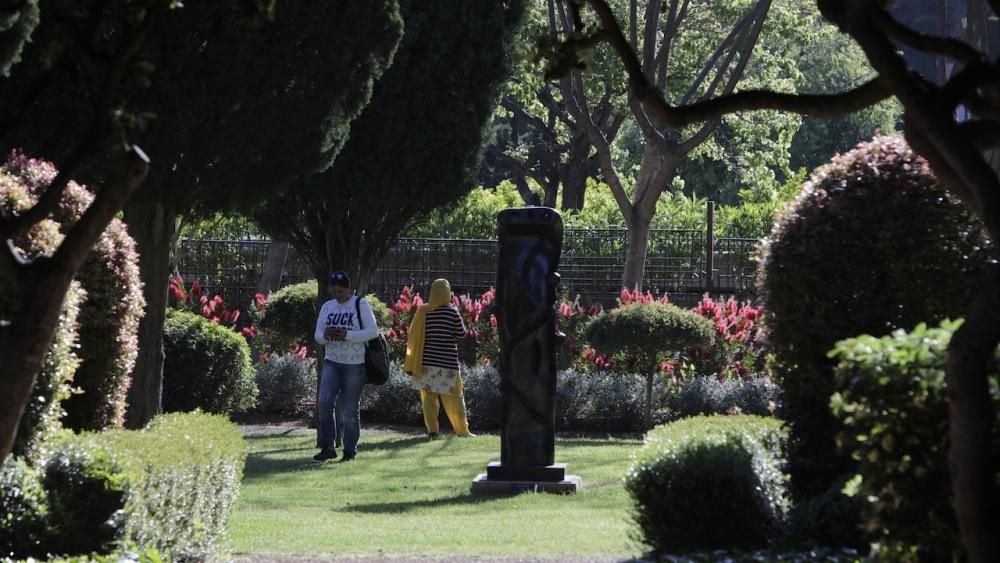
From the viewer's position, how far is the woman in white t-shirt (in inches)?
522

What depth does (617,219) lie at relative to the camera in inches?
1331

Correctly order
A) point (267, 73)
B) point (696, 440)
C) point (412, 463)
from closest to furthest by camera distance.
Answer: point (696, 440) < point (267, 73) < point (412, 463)

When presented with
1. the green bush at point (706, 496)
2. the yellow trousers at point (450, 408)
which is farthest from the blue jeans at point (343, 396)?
the green bush at point (706, 496)

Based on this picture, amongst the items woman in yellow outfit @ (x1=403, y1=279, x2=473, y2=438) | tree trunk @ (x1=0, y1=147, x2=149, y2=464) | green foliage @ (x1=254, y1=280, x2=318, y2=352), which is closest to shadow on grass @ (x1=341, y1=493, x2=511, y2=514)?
woman in yellow outfit @ (x1=403, y1=279, x2=473, y2=438)

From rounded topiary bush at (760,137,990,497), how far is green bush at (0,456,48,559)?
389 cm

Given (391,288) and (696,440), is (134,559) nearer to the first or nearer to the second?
(696,440)

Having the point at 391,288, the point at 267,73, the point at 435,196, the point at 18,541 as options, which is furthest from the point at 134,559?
the point at 391,288

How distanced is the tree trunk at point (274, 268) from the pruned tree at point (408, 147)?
8813 mm

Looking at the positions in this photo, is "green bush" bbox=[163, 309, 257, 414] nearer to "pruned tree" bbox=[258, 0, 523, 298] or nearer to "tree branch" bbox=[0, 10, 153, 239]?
"pruned tree" bbox=[258, 0, 523, 298]

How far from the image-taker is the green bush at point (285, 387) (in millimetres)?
18719

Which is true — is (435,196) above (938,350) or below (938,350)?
above

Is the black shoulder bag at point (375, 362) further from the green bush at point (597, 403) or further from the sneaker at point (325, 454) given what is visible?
the green bush at point (597, 403)

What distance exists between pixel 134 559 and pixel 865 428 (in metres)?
3.17

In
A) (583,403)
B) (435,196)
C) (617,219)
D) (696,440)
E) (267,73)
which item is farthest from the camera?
(617,219)
